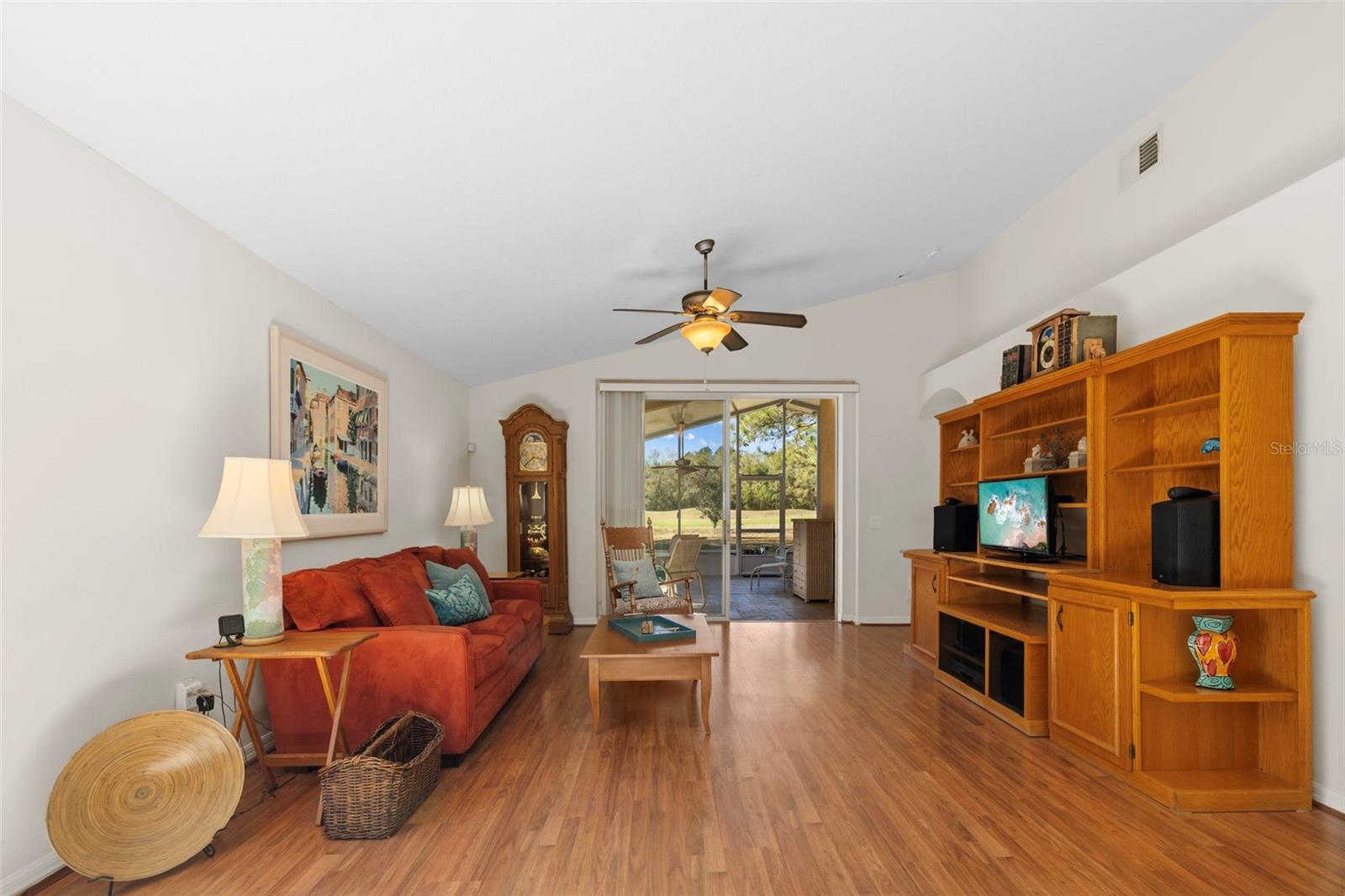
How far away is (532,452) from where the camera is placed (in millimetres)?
7031

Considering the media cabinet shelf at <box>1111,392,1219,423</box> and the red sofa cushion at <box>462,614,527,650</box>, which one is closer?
the media cabinet shelf at <box>1111,392,1219,423</box>

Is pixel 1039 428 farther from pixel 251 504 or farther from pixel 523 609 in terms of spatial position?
pixel 251 504

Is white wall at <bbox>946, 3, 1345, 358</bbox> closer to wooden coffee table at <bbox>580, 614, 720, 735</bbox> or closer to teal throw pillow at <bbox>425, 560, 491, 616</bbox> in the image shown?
wooden coffee table at <bbox>580, 614, 720, 735</bbox>

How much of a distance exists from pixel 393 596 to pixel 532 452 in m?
3.35

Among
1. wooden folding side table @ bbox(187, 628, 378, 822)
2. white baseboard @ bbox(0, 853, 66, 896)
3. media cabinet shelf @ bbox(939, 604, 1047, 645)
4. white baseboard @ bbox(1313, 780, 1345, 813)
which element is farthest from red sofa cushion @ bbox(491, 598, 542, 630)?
white baseboard @ bbox(1313, 780, 1345, 813)

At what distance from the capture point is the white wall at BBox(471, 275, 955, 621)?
7242 mm

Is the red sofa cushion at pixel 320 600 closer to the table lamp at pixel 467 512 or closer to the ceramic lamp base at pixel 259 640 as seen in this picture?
the ceramic lamp base at pixel 259 640

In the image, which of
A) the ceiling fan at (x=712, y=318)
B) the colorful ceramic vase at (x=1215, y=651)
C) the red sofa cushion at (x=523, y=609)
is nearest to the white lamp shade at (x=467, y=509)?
the red sofa cushion at (x=523, y=609)

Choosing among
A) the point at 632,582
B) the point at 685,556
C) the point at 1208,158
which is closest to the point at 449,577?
the point at 632,582

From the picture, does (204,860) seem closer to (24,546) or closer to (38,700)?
(38,700)

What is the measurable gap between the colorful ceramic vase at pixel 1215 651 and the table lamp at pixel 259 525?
3.93m

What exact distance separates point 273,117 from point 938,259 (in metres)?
5.61

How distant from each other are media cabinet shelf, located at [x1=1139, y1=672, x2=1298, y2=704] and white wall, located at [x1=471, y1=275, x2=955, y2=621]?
405cm

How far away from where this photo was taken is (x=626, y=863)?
2.52 m
